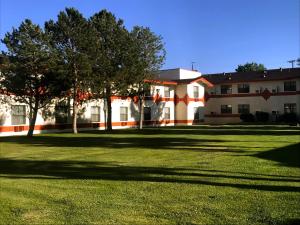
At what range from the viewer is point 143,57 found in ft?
126

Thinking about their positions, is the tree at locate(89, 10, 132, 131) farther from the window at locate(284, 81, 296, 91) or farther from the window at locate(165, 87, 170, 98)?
the window at locate(284, 81, 296, 91)

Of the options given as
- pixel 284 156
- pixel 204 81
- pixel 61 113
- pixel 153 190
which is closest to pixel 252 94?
pixel 204 81

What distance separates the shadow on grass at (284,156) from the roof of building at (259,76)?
4018cm

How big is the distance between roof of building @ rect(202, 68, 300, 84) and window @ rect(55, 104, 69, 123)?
28.7 metres

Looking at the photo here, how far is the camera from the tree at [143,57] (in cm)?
3706

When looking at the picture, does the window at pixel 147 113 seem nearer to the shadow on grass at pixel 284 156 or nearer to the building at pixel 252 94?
the building at pixel 252 94

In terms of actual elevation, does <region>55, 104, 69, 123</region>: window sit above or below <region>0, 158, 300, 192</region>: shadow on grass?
above

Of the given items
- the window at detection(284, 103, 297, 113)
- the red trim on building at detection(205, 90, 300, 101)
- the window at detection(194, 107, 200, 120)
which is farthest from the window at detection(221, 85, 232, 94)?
the window at detection(284, 103, 297, 113)

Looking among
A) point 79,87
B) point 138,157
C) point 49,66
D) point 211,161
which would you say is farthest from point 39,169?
point 79,87

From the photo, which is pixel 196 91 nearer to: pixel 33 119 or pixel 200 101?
pixel 200 101

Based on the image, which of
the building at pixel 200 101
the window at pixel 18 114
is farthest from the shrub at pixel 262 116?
the window at pixel 18 114

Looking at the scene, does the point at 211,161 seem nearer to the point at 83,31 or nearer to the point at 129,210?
the point at 129,210

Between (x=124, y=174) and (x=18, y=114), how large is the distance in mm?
24521

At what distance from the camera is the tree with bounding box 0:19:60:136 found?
99.7 feet
